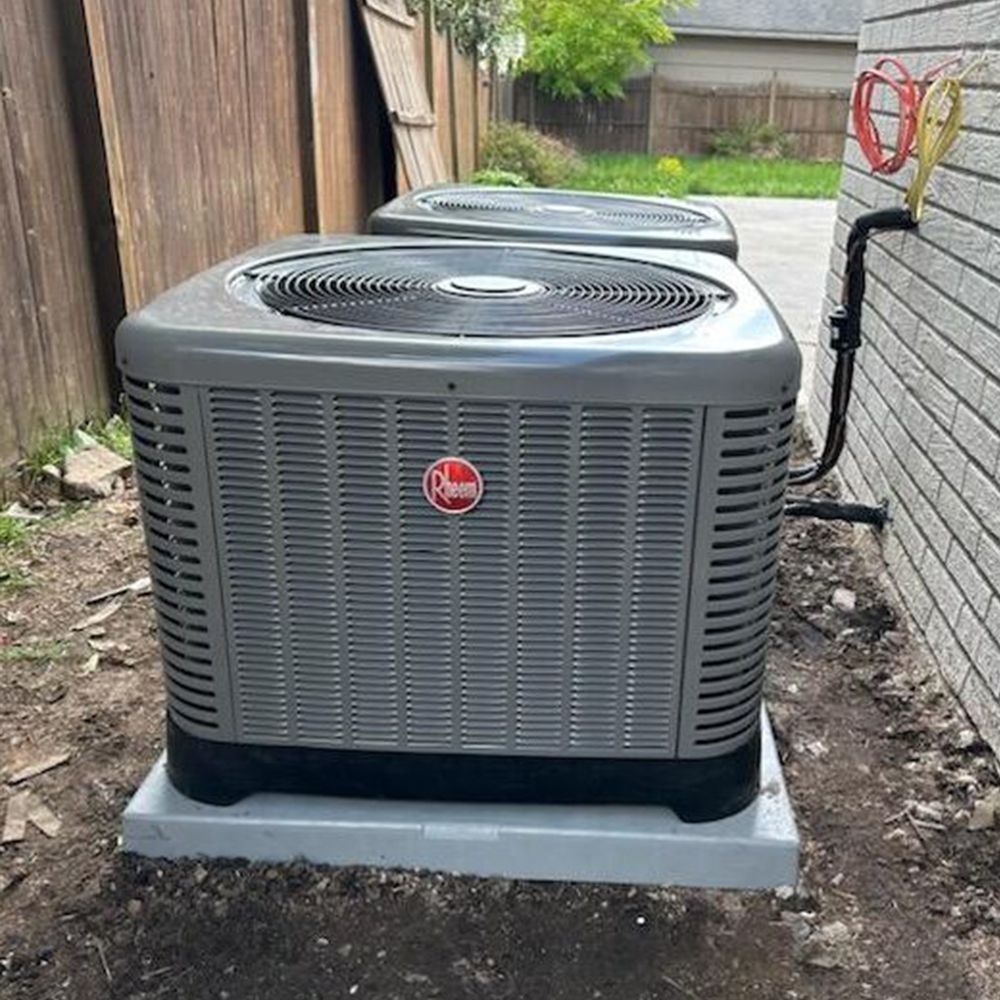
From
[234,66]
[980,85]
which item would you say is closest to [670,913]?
[980,85]

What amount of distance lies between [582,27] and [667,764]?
2094 centimetres

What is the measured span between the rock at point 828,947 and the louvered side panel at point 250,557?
2.79ft

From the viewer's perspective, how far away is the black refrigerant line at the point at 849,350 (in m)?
2.68

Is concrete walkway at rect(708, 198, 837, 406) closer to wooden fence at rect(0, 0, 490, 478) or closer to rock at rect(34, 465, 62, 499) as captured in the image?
wooden fence at rect(0, 0, 490, 478)

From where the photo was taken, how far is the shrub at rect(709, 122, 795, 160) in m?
20.0

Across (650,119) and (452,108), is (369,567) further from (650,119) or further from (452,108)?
(650,119)

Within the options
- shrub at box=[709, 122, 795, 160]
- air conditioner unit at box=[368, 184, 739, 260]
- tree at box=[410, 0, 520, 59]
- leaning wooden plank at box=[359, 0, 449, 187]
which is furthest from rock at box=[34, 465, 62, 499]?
shrub at box=[709, 122, 795, 160]

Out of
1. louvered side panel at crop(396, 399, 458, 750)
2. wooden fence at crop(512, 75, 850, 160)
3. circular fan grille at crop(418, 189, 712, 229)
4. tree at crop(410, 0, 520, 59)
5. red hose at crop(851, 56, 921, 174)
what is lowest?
wooden fence at crop(512, 75, 850, 160)

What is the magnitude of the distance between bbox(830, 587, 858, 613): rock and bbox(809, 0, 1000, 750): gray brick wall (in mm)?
122

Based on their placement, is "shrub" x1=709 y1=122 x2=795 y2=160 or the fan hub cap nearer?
the fan hub cap

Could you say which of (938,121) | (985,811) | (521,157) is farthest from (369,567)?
(521,157)

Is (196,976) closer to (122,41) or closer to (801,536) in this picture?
(801,536)

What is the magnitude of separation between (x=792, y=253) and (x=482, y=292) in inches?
293

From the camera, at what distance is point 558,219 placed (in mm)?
2879
